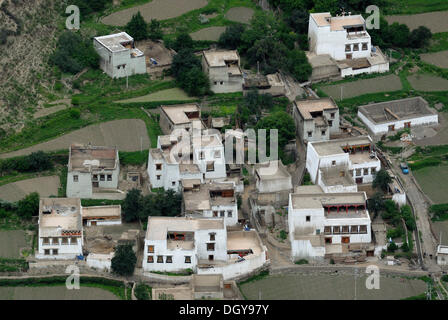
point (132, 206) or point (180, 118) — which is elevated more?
point (180, 118)

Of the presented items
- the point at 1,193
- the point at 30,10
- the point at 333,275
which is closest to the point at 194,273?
the point at 333,275

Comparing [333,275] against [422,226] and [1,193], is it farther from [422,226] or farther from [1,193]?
[1,193]

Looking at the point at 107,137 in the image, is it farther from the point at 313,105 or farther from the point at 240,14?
the point at 240,14

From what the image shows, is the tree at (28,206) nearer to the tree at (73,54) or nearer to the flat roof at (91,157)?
the flat roof at (91,157)

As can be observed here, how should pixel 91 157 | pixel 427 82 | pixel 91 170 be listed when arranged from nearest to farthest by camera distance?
pixel 91 170
pixel 91 157
pixel 427 82

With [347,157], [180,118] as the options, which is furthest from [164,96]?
[347,157]

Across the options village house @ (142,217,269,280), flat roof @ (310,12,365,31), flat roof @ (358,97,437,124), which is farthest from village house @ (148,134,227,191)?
flat roof @ (310,12,365,31)
